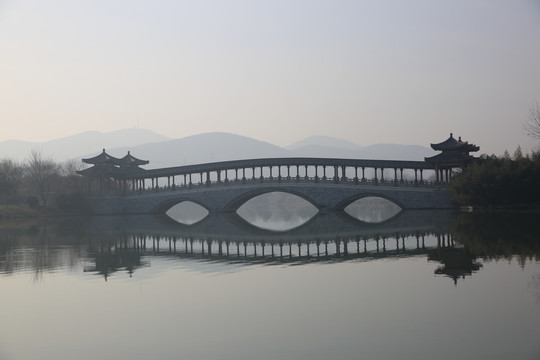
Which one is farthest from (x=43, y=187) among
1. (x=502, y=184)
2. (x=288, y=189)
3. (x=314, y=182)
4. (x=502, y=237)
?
(x=502, y=237)

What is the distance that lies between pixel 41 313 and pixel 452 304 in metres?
9.52

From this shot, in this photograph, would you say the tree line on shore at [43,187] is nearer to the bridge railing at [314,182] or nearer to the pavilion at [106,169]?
the pavilion at [106,169]

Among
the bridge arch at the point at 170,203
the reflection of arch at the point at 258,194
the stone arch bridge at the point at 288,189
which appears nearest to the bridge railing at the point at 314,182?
the stone arch bridge at the point at 288,189

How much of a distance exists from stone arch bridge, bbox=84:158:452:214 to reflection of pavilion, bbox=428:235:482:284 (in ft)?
102

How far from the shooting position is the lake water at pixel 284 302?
39.6 ft

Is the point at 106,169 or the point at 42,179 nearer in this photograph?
the point at 106,169

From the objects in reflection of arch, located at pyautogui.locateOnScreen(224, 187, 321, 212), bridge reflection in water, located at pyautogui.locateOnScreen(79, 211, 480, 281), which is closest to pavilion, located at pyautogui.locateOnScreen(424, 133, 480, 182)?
reflection of arch, located at pyautogui.locateOnScreen(224, 187, 321, 212)

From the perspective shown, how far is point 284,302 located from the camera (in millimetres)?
16172

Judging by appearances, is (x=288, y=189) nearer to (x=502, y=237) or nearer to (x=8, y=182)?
(x=8, y=182)

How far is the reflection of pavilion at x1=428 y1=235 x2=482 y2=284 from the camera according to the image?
1936 cm

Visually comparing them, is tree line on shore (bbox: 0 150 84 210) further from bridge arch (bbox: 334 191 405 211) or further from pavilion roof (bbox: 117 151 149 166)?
bridge arch (bbox: 334 191 405 211)

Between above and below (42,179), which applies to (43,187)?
below

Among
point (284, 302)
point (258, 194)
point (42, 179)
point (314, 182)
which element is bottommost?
point (284, 302)

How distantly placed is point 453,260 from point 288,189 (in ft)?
138
